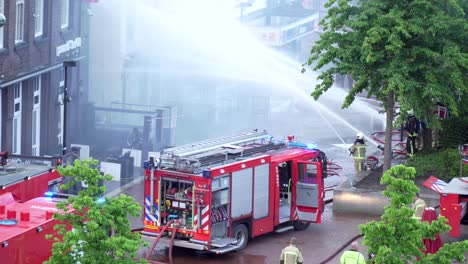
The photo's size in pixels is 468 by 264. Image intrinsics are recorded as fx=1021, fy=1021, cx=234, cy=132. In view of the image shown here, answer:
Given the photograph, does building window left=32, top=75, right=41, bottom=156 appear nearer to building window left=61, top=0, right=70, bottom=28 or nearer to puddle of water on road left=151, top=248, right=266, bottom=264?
building window left=61, top=0, right=70, bottom=28

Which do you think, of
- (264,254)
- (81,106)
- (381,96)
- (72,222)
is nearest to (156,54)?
(81,106)

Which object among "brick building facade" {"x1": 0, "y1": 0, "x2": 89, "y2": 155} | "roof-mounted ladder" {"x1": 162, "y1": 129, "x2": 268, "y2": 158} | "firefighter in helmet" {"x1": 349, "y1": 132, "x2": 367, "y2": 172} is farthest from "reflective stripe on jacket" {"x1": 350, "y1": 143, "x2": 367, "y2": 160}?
"brick building facade" {"x1": 0, "y1": 0, "x2": 89, "y2": 155}

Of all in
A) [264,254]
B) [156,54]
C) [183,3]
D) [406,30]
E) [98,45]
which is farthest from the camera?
[183,3]

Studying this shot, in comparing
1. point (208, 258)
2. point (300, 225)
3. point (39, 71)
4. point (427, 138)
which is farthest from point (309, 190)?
point (39, 71)

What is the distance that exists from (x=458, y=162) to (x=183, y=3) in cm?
2270

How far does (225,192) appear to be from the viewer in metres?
18.6

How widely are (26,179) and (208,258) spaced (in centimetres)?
363

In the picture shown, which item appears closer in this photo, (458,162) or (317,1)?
(458,162)

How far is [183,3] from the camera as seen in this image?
4409 centimetres

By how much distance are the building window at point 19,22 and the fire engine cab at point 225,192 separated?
1008cm

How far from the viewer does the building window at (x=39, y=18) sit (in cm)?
A: 2969

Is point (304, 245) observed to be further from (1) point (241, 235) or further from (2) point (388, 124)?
(2) point (388, 124)

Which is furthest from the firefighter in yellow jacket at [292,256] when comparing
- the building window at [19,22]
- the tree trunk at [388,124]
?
the building window at [19,22]

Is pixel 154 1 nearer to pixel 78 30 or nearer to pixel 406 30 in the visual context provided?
pixel 78 30
